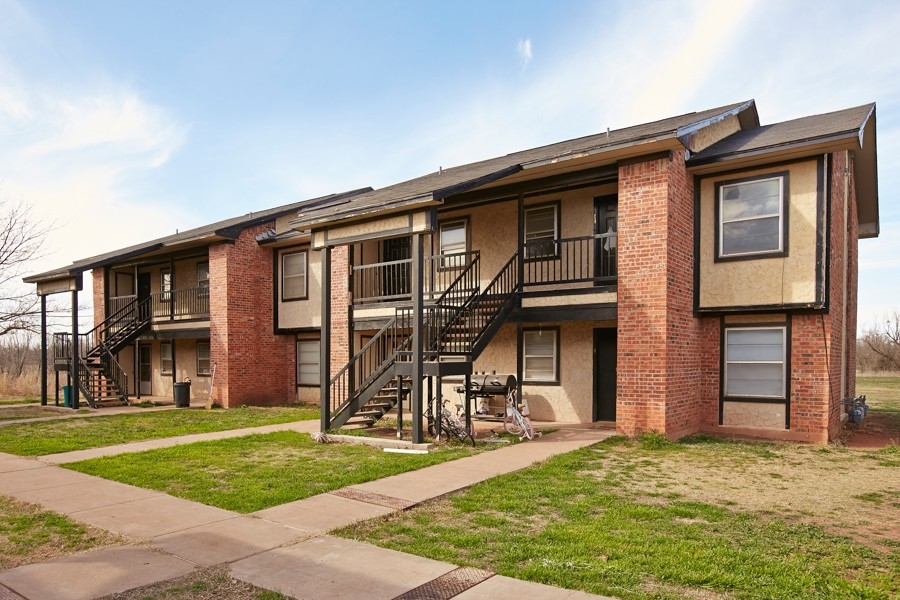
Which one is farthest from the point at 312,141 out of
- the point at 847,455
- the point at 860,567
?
the point at 860,567

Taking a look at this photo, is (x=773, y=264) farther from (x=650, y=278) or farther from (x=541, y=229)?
(x=541, y=229)

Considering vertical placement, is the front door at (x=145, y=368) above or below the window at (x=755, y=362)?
below

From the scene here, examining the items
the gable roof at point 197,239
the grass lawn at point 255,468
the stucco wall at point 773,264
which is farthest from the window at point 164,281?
the stucco wall at point 773,264

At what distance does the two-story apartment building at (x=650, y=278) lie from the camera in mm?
10312

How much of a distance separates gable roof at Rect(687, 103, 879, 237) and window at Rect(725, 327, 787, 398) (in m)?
3.16

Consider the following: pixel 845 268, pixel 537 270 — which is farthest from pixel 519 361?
pixel 845 268

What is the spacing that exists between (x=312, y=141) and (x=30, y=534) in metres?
11.9

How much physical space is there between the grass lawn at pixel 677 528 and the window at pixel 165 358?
17.6 metres

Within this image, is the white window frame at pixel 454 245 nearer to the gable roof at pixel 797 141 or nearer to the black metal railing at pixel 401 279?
the black metal railing at pixel 401 279

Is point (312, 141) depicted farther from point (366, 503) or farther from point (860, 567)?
point (860, 567)

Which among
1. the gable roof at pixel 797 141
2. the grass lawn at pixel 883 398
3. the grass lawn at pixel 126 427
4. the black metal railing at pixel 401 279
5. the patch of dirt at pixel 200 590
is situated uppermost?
the gable roof at pixel 797 141

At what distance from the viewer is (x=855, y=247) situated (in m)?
15.5

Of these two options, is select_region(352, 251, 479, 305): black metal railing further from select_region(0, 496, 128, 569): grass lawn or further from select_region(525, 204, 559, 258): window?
select_region(0, 496, 128, 569): grass lawn

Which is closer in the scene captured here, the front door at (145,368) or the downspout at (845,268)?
the downspout at (845,268)
